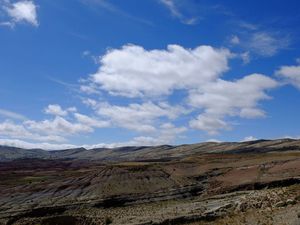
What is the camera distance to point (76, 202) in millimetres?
70188

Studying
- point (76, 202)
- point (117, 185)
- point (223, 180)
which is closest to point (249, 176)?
point (223, 180)

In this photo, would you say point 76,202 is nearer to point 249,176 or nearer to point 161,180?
point 161,180

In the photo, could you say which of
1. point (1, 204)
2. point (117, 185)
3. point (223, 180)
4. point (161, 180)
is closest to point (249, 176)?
point (223, 180)

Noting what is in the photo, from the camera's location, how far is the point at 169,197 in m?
73.1

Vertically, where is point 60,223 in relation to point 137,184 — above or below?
below

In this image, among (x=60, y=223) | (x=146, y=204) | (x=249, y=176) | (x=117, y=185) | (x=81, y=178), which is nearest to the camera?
(x=60, y=223)

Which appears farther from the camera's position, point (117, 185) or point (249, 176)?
point (117, 185)

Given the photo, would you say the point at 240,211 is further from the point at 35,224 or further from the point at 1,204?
the point at 1,204

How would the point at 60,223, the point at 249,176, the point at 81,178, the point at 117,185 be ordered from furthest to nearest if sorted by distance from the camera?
the point at 81,178 < the point at 117,185 < the point at 249,176 < the point at 60,223

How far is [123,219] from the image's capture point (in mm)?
55750

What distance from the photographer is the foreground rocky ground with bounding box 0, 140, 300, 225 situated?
49.9 metres

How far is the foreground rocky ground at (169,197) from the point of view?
1964 inches

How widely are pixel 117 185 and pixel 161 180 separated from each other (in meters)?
8.73

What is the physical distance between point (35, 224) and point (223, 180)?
36.6 meters
